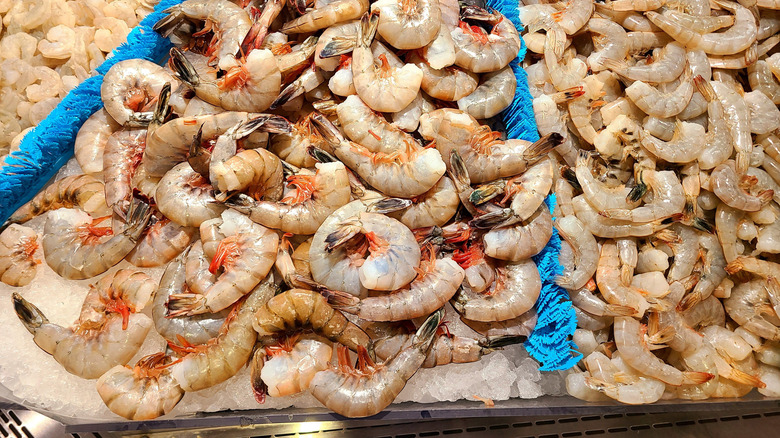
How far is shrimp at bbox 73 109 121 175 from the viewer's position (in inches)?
80.1

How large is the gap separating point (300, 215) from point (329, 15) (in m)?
0.78

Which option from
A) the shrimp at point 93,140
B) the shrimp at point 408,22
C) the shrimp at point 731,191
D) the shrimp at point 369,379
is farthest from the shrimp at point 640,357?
the shrimp at point 93,140

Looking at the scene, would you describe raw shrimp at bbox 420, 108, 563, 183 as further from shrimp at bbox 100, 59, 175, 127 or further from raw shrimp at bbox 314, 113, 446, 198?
shrimp at bbox 100, 59, 175, 127

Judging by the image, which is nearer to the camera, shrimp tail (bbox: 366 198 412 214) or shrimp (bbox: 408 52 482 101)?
shrimp tail (bbox: 366 198 412 214)

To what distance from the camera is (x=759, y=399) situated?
7.38 feet

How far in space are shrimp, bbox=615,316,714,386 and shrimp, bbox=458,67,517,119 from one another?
967mm

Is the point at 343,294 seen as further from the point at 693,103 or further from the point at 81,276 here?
the point at 693,103

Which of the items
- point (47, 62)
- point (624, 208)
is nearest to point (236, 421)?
point (624, 208)

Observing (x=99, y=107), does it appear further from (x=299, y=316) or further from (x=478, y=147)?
(x=478, y=147)

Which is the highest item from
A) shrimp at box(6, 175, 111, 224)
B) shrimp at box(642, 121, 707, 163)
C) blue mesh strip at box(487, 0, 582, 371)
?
shrimp at box(6, 175, 111, 224)

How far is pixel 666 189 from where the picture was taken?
205cm

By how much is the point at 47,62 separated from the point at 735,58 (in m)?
3.12

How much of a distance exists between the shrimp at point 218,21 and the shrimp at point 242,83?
118 mm

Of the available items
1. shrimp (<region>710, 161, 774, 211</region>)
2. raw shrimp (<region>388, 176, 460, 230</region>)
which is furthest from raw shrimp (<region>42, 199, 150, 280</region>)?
shrimp (<region>710, 161, 774, 211</region>)
